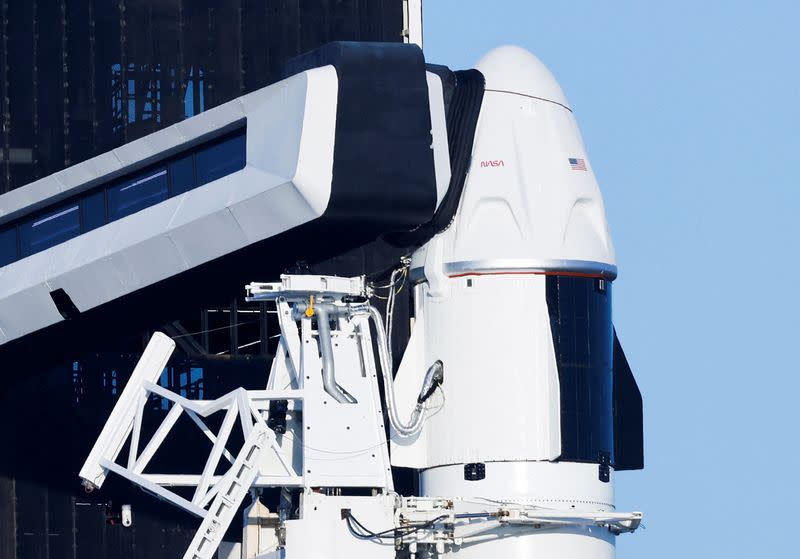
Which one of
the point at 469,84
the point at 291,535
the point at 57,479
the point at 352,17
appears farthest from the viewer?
the point at 352,17

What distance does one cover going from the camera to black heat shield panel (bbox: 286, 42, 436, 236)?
45688mm

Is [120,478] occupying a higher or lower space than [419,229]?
lower

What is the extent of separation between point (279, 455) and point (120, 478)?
4.70 m

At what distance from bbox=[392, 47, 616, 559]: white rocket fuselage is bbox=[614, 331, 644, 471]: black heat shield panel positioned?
240 cm

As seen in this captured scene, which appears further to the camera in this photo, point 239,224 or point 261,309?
point 261,309

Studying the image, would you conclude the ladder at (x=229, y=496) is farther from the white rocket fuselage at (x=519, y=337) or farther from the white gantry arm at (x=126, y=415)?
the white rocket fuselage at (x=519, y=337)

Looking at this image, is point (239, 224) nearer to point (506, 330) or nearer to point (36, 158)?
point (506, 330)

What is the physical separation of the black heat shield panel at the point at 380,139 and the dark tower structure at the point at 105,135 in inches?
356

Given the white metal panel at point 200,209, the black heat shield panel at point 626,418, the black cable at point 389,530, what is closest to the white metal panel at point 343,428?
the black cable at point 389,530

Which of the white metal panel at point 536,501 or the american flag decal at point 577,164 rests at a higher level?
the american flag decal at point 577,164

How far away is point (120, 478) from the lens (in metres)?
49.6

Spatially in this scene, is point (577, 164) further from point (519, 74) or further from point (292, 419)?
point (292, 419)

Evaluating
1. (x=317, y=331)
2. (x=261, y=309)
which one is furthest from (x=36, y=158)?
(x=317, y=331)

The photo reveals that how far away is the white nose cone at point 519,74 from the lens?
1933 inches
